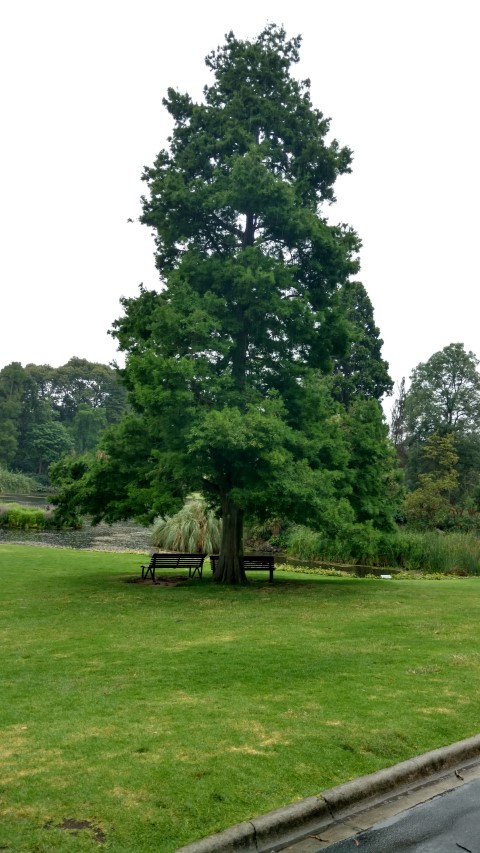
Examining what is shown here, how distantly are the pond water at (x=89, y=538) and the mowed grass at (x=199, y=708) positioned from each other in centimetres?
1902

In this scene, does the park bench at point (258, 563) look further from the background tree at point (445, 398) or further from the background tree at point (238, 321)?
the background tree at point (445, 398)

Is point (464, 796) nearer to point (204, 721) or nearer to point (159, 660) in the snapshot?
point (204, 721)

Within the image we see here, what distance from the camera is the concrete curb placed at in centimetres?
416

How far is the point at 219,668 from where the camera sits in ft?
26.4

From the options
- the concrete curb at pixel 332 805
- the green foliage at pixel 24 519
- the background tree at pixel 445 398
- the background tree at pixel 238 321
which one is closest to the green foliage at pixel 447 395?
the background tree at pixel 445 398

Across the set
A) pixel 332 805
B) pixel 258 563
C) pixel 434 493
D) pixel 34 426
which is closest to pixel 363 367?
pixel 434 493

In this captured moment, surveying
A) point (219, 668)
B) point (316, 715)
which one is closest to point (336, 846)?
point (316, 715)

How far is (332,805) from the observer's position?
468cm

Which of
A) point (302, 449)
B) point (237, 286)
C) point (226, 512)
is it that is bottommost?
point (226, 512)

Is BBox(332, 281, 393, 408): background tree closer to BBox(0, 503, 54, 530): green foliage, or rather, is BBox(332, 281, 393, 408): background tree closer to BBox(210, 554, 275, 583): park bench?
BBox(0, 503, 54, 530): green foliage

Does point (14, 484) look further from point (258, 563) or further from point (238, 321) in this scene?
point (238, 321)

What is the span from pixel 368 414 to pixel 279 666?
1067cm

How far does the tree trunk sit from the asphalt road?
40.0 feet

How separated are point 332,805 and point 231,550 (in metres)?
12.7
